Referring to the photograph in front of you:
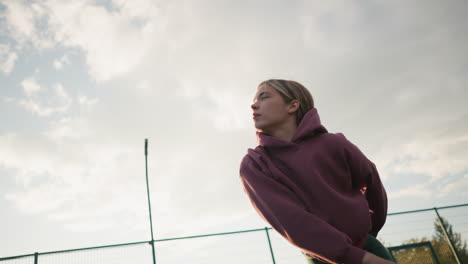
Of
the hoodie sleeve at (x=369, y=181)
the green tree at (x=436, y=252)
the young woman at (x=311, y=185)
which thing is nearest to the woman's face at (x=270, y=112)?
the young woman at (x=311, y=185)

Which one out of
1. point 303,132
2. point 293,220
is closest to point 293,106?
point 303,132

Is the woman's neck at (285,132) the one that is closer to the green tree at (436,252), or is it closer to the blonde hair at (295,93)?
the blonde hair at (295,93)

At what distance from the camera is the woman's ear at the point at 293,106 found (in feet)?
5.86

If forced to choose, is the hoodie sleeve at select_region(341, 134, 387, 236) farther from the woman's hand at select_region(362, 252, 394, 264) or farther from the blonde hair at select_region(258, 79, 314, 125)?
the woman's hand at select_region(362, 252, 394, 264)

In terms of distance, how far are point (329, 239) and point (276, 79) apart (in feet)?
3.63

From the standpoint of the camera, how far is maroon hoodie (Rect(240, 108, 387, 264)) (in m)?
1.22

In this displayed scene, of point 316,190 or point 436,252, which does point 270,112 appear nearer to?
point 316,190

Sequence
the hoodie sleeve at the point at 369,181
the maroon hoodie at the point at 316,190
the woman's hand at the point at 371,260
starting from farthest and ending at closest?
the hoodie sleeve at the point at 369,181 < the maroon hoodie at the point at 316,190 < the woman's hand at the point at 371,260

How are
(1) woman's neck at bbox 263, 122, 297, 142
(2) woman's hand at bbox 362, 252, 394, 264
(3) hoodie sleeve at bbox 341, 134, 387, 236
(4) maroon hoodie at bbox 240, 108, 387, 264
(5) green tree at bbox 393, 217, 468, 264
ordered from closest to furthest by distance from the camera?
(2) woman's hand at bbox 362, 252, 394, 264 → (4) maroon hoodie at bbox 240, 108, 387, 264 → (3) hoodie sleeve at bbox 341, 134, 387, 236 → (1) woman's neck at bbox 263, 122, 297, 142 → (5) green tree at bbox 393, 217, 468, 264

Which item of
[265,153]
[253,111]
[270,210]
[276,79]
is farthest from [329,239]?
[276,79]

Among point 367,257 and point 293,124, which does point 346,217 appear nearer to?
point 367,257

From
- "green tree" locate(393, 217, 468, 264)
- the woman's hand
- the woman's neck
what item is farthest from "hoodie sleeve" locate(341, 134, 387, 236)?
"green tree" locate(393, 217, 468, 264)

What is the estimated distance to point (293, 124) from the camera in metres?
1.77

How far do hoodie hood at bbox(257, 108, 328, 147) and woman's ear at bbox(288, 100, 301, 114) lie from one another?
117 mm
